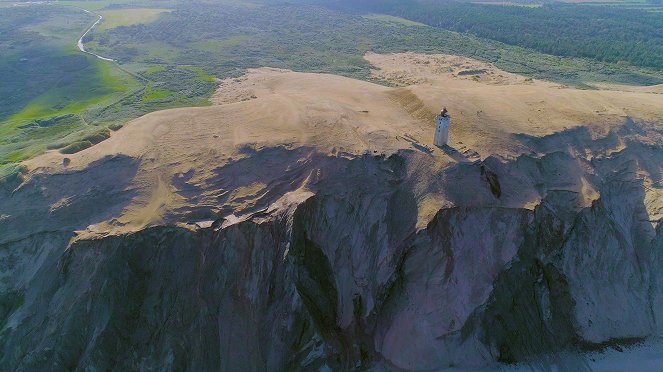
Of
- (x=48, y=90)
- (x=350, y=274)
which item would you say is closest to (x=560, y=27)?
(x=350, y=274)

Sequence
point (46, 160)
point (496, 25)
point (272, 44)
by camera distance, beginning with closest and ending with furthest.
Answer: point (46, 160) < point (272, 44) < point (496, 25)

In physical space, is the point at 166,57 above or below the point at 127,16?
below

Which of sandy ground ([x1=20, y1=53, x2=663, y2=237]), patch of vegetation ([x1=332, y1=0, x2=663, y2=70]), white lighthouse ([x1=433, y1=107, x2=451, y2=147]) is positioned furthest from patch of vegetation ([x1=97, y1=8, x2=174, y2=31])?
white lighthouse ([x1=433, y1=107, x2=451, y2=147])

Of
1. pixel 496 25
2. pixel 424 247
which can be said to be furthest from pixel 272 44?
pixel 424 247

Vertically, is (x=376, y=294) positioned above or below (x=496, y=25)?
below

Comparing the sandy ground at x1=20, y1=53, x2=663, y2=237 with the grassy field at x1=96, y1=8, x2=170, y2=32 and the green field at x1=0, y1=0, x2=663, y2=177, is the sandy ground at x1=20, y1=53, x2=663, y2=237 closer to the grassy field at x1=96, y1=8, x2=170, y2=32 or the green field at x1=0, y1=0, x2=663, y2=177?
the green field at x1=0, y1=0, x2=663, y2=177

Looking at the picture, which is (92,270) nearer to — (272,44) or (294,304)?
(294,304)

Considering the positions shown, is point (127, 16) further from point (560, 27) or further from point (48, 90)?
point (560, 27)
